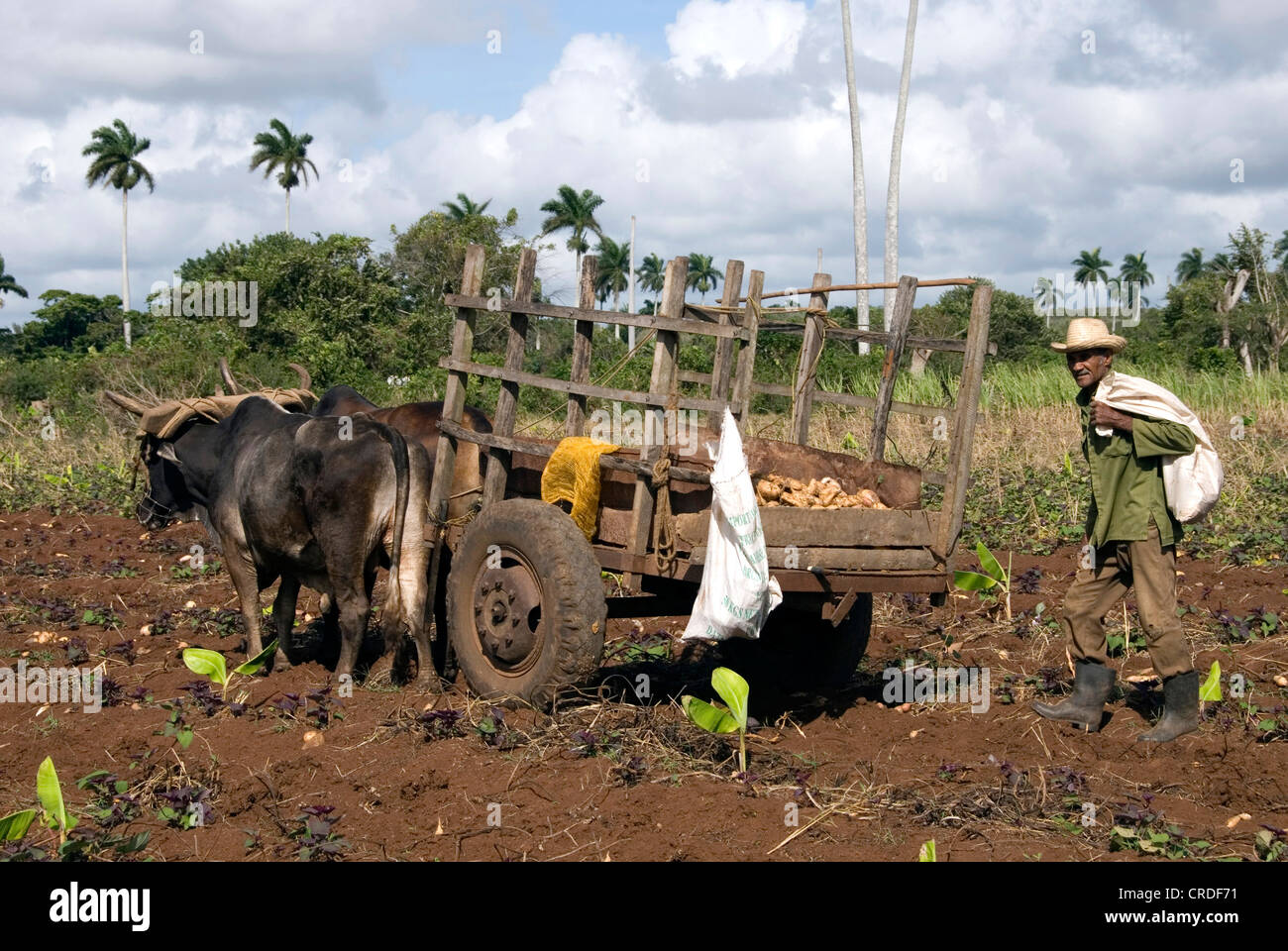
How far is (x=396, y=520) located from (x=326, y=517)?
1.38ft

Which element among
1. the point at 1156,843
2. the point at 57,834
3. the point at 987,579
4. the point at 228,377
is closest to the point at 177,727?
the point at 57,834

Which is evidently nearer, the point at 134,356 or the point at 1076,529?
the point at 1076,529

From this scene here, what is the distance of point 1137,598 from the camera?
18.0ft

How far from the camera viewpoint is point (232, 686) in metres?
6.80

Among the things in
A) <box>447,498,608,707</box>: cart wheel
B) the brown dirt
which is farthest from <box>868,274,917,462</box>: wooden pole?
<box>447,498,608,707</box>: cart wheel

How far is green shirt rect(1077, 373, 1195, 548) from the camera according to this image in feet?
17.7

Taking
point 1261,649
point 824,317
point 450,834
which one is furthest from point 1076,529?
point 450,834

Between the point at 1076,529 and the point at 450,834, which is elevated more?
the point at 1076,529

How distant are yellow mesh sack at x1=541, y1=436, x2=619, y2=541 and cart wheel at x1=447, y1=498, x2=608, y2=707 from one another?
0.50 feet

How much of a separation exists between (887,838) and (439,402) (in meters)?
4.21

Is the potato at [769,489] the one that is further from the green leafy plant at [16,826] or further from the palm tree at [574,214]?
the palm tree at [574,214]

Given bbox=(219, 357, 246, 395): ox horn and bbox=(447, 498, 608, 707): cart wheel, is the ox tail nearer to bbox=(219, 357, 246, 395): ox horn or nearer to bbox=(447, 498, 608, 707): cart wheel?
bbox=(447, 498, 608, 707): cart wheel

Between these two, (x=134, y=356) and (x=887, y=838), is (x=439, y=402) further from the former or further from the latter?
(x=134, y=356)

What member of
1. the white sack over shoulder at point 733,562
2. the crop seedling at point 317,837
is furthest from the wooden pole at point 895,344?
the crop seedling at point 317,837
